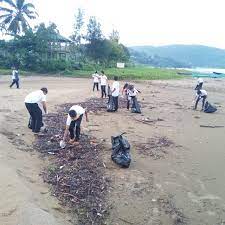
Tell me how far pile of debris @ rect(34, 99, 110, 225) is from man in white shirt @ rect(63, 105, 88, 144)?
1.09 ft

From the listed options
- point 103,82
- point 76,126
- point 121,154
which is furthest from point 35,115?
point 103,82

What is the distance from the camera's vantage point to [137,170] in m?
9.59

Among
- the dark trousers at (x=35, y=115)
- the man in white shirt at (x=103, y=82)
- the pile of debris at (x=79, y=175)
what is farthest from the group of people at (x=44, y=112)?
the man in white shirt at (x=103, y=82)

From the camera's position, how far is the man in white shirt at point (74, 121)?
33.4 feet

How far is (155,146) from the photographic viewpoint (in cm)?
1202

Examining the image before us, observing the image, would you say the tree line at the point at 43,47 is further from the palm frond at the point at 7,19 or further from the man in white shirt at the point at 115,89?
the man in white shirt at the point at 115,89

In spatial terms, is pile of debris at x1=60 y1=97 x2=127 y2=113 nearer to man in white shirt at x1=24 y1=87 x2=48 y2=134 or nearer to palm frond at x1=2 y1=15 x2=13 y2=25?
man in white shirt at x1=24 y1=87 x2=48 y2=134

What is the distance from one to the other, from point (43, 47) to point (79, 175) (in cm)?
3880

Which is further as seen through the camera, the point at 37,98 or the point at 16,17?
the point at 16,17

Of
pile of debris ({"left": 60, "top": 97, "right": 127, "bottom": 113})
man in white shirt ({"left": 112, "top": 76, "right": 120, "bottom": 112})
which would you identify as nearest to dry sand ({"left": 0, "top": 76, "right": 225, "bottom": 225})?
man in white shirt ({"left": 112, "top": 76, "right": 120, "bottom": 112})

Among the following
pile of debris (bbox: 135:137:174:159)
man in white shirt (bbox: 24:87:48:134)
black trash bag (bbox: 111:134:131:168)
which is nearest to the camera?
black trash bag (bbox: 111:134:131:168)

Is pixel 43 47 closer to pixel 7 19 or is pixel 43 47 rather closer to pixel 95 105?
pixel 7 19

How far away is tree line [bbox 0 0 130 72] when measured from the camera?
148ft

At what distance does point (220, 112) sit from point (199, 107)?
1.50 metres
